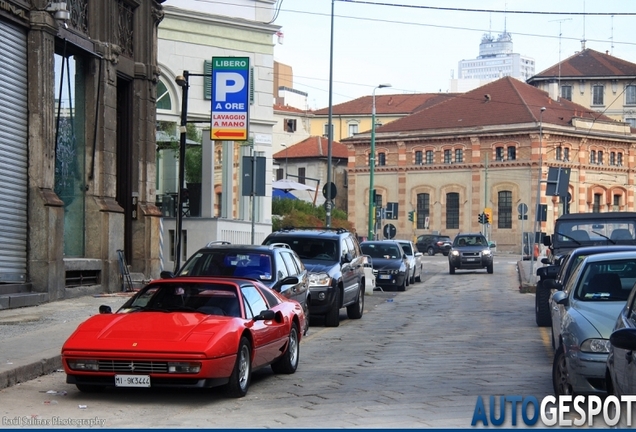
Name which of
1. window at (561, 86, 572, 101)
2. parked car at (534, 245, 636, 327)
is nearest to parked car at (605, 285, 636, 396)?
parked car at (534, 245, 636, 327)

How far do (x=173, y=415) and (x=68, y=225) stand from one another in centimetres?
1432

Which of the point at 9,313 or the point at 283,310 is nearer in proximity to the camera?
the point at 283,310

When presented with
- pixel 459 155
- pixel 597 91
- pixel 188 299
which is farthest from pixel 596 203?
pixel 188 299

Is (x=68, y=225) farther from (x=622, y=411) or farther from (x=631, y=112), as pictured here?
(x=631, y=112)

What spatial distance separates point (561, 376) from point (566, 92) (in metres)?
102

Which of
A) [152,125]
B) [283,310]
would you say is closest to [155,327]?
[283,310]

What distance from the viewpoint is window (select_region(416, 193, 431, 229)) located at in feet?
314

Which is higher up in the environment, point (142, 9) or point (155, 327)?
point (142, 9)

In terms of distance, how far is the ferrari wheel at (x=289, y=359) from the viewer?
13422 mm

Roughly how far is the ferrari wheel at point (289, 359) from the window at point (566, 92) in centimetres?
9941

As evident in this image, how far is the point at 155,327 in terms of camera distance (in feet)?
37.3

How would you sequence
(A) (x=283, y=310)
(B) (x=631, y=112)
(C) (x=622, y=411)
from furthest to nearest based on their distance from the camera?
(B) (x=631, y=112) < (A) (x=283, y=310) < (C) (x=622, y=411)

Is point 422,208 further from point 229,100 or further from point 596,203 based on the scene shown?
point 229,100

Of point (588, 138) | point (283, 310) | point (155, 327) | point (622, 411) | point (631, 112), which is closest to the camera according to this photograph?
A: point (622, 411)
